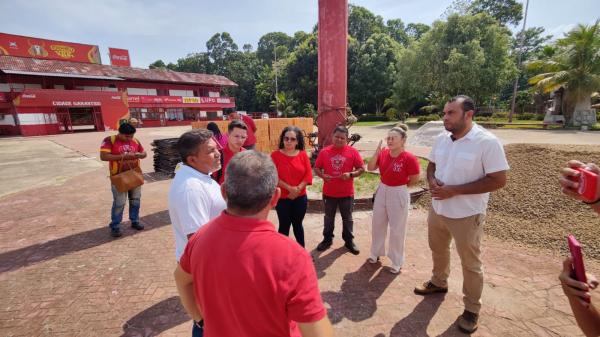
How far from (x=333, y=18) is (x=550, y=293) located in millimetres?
7131

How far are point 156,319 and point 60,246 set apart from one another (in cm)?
303

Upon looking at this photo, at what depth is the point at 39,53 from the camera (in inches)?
1346

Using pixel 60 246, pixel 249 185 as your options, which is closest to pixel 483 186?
pixel 249 185

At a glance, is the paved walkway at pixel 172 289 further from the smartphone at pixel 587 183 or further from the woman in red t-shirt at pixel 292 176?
the smartphone at pixel 587 183

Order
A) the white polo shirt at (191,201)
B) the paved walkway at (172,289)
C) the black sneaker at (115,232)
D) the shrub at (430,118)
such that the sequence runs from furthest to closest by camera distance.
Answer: the shrub at (430,118) < the black sneaker at (115,232) < the paved walkway at (172,289) < the white polo shirt at (191,201)

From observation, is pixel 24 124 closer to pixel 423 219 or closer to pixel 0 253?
pixel 0 253

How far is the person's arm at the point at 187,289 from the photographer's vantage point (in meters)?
1.50

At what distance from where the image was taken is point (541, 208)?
4.91m

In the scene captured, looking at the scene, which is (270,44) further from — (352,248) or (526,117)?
(352,248)

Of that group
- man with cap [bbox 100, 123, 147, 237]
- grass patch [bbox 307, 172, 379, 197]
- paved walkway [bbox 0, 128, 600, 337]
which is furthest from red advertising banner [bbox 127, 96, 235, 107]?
grass patch [bbox 307, 172, 379, 197]

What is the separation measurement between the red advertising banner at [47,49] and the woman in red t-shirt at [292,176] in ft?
147

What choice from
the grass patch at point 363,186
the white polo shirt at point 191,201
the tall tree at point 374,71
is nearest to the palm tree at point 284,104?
the tall tree at point 374,71

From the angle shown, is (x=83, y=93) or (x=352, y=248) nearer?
(x=352, y=248)

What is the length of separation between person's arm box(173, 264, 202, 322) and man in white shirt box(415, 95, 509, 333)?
223 cm
